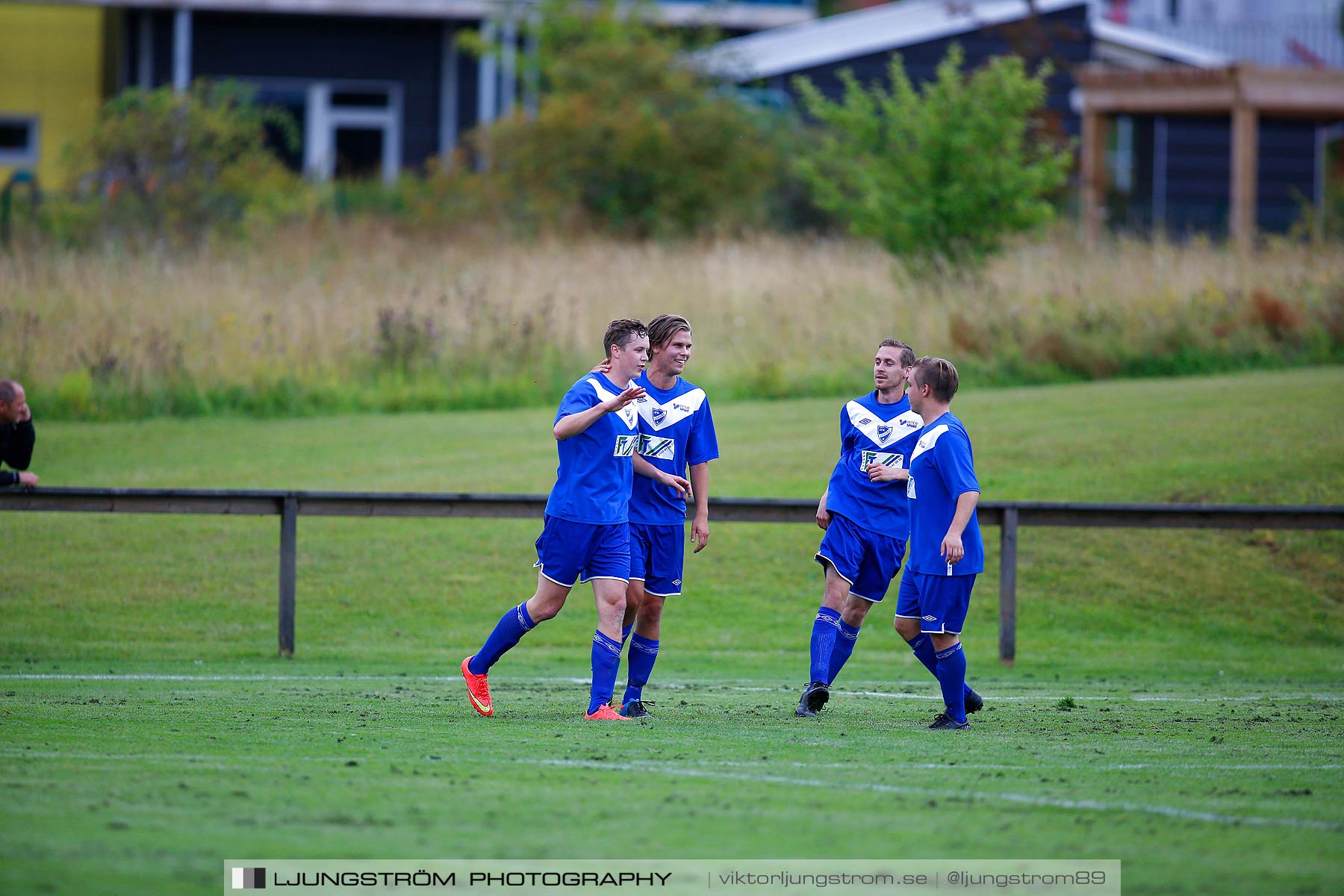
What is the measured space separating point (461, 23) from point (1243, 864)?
3578 centimetres

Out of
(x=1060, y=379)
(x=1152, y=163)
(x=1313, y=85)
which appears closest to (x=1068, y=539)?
(x=1060, y=379)

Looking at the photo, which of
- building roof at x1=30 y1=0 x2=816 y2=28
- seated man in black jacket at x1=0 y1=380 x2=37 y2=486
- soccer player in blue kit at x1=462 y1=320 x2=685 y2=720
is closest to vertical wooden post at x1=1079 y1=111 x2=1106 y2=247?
building roof at x1=30 y1=0 x2=816 y2=28

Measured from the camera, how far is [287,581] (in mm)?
11516

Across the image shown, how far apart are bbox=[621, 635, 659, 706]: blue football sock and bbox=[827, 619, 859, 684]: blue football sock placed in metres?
0.98

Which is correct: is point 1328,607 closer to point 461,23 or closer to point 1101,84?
point 1101,84

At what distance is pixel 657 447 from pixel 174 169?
2078cm

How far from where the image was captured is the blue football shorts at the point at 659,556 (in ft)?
27.2

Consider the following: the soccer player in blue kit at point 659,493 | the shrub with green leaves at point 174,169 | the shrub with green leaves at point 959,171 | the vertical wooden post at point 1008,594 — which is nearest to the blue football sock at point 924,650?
the soccer player in blue kit at point 659,493

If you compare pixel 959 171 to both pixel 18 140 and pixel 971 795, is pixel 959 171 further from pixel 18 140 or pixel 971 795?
pixel 18 140

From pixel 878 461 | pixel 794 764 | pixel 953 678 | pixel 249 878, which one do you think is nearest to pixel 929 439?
pixel 878 461

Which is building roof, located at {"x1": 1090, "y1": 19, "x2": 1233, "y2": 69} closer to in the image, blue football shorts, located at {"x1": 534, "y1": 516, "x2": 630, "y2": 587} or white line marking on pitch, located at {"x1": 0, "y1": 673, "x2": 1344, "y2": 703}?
white line marking on pitch, located at {"x1": 0, "y1": 673, "x2": 1344, "y2": 703}

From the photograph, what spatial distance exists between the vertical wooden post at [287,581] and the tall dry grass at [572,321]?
294 inches

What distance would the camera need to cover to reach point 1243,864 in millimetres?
4824

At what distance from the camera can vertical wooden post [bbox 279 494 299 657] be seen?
37.7ft
